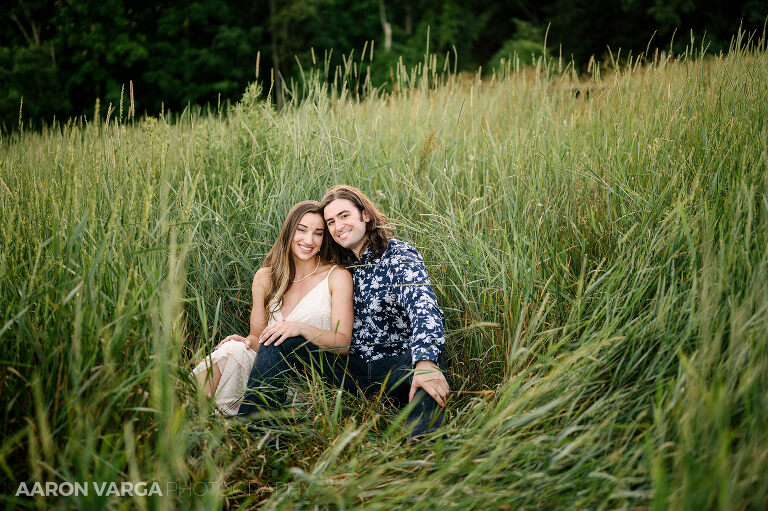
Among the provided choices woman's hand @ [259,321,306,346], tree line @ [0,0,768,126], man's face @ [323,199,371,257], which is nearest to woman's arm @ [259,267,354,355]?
woman's hand @ [259,321,306,346]

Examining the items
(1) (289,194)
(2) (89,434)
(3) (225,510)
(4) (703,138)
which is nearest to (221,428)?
(3) (225,510)

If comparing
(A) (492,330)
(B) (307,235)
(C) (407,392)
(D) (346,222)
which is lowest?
(C) (407,392)

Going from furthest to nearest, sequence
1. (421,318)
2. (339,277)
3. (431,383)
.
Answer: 1. (339,277)
2. (421,318)
3. (431,383)

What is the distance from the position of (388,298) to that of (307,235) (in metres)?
0.59

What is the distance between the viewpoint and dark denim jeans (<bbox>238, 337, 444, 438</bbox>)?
196 centimetres

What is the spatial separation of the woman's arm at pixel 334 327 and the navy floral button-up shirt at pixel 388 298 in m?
0.07

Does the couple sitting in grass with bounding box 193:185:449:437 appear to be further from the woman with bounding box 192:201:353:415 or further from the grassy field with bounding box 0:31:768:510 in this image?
the grassy field with bounding box 0:31:768:510

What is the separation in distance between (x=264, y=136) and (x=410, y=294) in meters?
1.95

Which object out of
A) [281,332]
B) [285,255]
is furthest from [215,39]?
[281,332]

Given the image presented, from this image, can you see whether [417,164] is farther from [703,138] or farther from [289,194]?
[703,138]

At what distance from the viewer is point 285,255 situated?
2.58 metres

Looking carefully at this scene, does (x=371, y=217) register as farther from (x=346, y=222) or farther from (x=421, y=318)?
(x=421, y=318)

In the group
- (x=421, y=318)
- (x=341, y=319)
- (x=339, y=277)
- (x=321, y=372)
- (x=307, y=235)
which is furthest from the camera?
(x=307, y=235)

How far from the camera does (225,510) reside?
147 centimetres
